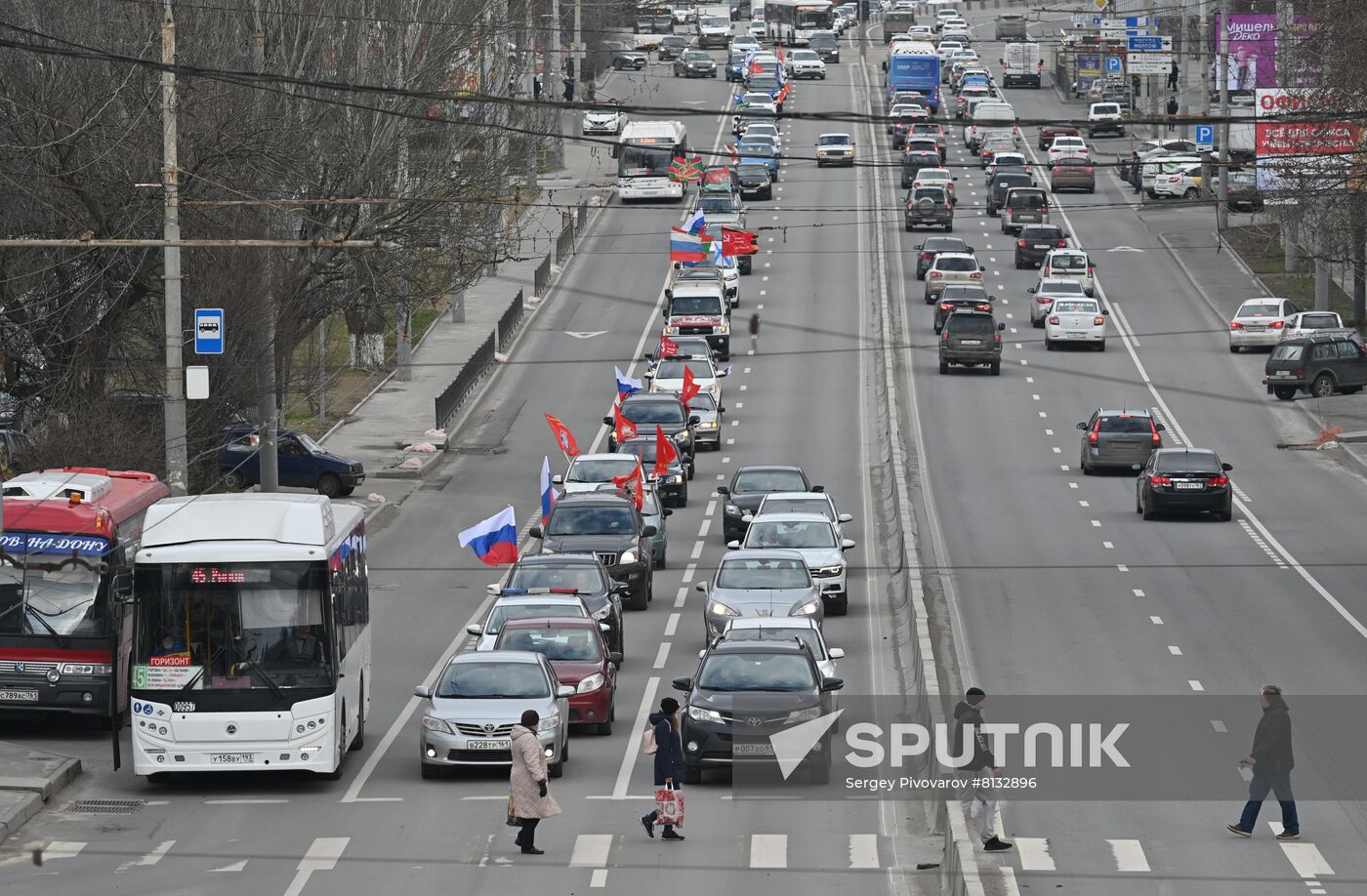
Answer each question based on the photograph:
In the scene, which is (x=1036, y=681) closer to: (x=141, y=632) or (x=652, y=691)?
(x=652, y=691)

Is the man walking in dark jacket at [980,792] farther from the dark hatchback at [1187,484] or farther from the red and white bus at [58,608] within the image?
the dark hatchback at [1187,484]

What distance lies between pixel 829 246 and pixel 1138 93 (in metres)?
52.8

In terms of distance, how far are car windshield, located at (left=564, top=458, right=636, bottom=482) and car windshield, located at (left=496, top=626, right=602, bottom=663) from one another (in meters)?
14.9

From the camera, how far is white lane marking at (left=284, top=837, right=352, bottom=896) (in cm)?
1806

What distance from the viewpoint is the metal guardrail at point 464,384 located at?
176ft

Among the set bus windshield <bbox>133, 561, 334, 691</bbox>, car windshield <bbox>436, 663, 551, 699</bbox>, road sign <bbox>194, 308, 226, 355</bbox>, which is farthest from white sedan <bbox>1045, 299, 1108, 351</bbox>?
bus windshield <bbox>133, 561, 334, 691</bbox>

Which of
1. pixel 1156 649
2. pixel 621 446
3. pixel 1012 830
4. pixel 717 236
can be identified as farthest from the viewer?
pixel 717 236

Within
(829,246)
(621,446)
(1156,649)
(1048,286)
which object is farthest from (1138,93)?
(1156,649)

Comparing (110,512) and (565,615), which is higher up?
(110,512)

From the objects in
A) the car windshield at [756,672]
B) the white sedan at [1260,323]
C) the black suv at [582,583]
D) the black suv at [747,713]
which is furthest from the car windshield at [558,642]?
the white sedan at [1260,323]

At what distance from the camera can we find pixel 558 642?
25.7m

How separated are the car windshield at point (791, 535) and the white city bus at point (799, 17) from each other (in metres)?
118

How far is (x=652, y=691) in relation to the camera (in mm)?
27734

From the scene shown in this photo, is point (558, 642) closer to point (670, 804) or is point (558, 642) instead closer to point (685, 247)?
point (670, 804)
